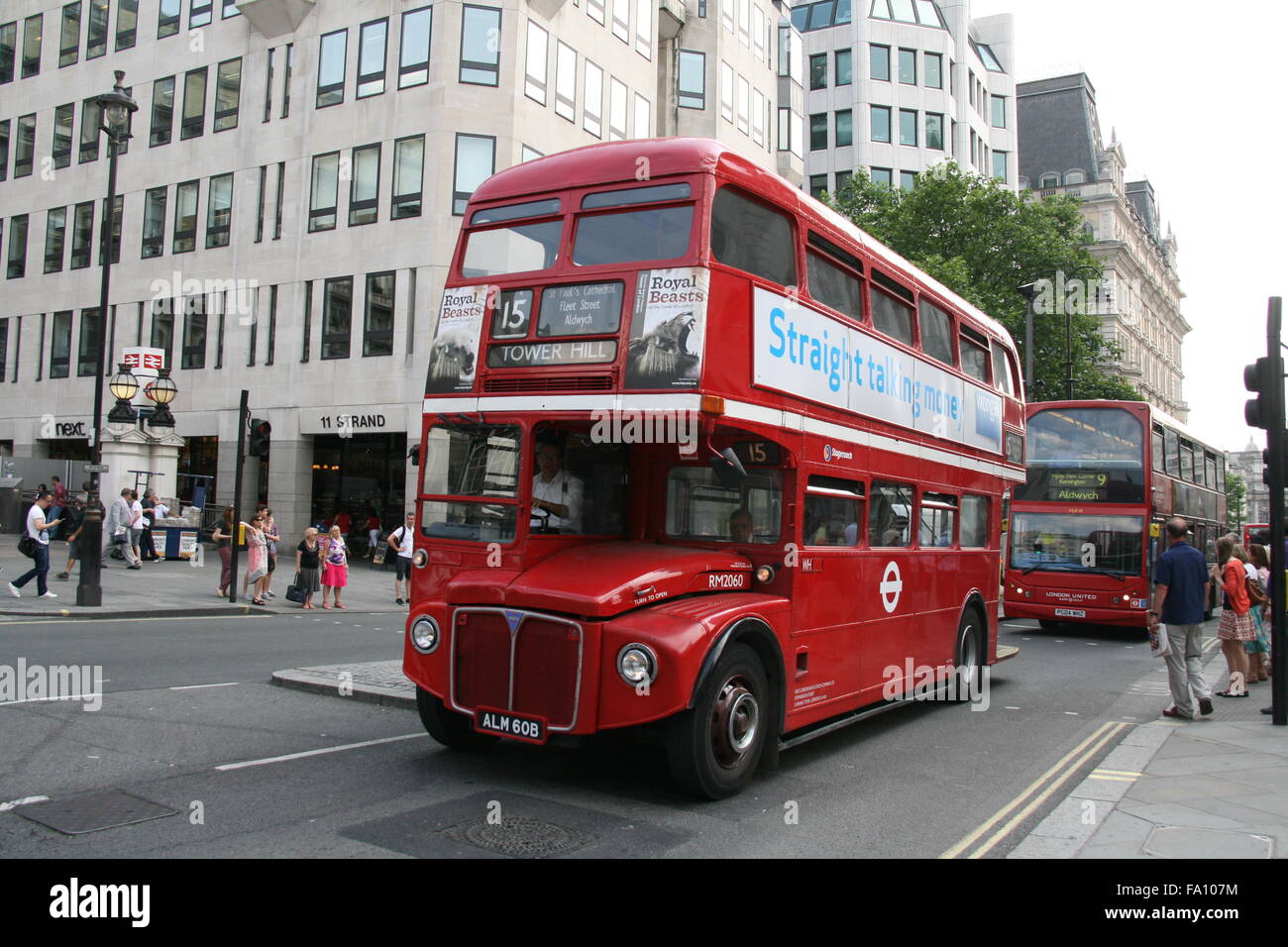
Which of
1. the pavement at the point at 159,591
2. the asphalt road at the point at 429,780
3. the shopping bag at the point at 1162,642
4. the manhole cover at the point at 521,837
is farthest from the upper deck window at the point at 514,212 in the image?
the pavement at the point at 159,591

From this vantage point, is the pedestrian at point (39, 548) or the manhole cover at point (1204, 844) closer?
the manhole cover at point (1204, 844)

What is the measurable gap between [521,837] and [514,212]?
4331 millimetres

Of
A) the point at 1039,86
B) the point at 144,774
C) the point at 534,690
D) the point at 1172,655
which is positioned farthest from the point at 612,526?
the point at 1039,86

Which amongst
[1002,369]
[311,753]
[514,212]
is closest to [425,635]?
[311,753]

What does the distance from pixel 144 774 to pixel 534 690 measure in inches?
101

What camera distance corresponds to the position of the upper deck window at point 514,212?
7289mm

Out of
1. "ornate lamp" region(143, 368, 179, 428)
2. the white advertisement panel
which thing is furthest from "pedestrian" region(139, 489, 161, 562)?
the white advertisement panel

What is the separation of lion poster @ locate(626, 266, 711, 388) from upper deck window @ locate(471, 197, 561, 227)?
1.17m

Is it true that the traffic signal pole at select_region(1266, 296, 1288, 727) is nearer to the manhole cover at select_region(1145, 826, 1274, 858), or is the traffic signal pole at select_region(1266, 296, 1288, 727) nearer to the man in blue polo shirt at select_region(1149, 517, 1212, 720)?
the man in blue polo shirt at select_region(1149, 517, 1212, 720)

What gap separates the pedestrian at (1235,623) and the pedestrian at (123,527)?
22.4 meters

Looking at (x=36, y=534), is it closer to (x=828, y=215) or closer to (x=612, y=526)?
(x=612, y=526)

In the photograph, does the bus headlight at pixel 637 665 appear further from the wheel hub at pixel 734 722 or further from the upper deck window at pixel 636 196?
the upper deck window at pixel 636 196

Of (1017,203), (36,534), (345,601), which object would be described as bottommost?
(345,601)
